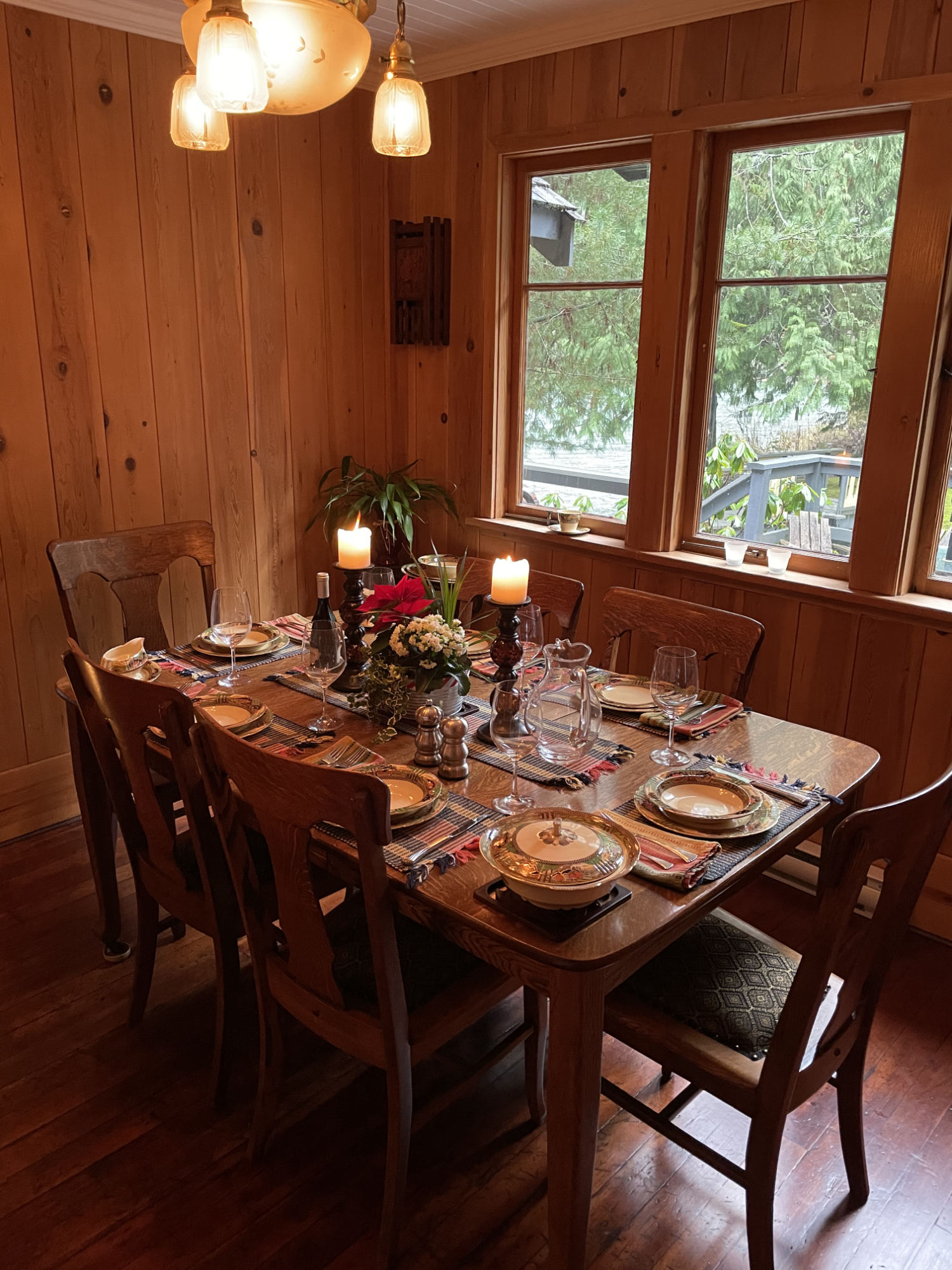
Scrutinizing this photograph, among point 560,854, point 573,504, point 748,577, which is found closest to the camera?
point 560,854

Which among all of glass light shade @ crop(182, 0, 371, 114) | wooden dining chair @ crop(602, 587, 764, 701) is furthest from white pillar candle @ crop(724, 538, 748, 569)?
glass light shade @ crop(182, 0, 371, 114)

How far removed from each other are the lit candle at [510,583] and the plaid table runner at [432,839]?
17.6 inches

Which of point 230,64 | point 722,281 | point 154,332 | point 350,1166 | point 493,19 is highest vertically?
point 493,19

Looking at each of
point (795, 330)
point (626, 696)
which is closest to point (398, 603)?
point (626, 696)

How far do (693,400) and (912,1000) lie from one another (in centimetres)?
185

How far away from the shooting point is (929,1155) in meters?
1.91

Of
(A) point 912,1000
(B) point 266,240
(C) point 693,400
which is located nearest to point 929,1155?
(A) point 912,1000

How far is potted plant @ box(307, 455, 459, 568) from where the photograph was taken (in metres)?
3.53

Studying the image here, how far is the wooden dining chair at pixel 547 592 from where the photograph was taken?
8.60 feet

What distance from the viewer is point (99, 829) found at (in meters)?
2.33

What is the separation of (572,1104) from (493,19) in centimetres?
309

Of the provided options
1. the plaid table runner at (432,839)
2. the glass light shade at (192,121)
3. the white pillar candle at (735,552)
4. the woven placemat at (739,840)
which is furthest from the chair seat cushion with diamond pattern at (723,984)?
the glass light shade at (192,121)

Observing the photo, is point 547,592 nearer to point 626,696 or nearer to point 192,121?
point 626,696

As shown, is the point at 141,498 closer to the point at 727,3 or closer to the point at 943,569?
the point at 727,3
